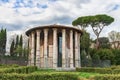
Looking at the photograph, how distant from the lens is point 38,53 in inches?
1672

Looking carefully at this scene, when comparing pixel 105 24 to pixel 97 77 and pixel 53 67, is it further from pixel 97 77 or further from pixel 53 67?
pixel 97 77

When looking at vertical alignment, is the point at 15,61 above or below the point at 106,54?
below

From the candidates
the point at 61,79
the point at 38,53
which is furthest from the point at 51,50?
the point at 61,79

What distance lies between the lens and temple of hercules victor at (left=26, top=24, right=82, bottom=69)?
137ft

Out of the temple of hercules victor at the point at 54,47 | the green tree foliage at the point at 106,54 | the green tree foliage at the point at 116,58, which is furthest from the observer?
the green tree foliage at the point at 116,58

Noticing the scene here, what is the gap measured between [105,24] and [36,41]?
2359cm

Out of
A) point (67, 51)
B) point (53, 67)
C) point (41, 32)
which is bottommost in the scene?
point (53, 67)

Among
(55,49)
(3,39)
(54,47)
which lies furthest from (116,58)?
(3,39)

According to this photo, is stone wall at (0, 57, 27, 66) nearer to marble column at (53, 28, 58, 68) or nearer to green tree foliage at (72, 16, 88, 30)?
marble column at (53, 28, 58, 68)

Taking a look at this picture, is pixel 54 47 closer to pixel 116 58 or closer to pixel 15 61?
pixel 15 61

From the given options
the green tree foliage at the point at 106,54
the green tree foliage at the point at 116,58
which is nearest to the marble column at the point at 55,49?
the green tree foliage at the point at 106,54

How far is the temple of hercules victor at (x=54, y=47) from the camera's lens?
41694mm

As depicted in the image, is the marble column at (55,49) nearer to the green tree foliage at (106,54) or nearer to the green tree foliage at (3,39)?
the green tree foliage at (106,54)

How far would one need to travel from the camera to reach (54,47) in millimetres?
41812
